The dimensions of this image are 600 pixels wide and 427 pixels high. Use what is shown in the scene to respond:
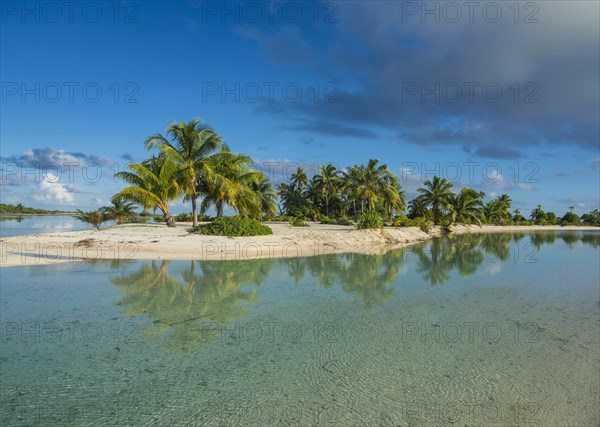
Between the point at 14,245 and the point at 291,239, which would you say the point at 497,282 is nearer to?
the point at 291,239

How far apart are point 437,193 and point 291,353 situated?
52.3 meters

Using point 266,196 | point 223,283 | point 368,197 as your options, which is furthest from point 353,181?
point 223,283

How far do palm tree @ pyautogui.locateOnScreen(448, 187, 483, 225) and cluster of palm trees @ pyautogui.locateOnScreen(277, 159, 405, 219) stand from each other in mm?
8157

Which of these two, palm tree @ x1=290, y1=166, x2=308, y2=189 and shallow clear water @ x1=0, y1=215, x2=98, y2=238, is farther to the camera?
palm tree @ x1=290, y1=166, x2=308, y2=189

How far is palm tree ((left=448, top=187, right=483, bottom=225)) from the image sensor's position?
55031 millimetres

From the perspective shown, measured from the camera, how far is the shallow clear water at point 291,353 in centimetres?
477

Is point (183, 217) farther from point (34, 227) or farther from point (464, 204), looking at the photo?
point (464, 204)

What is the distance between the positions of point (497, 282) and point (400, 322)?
27.2 feet

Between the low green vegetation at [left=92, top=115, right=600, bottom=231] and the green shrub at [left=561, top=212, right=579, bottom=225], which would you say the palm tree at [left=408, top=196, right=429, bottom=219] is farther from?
the green shrub at [left=561, top=212, right=579, bottom=225]

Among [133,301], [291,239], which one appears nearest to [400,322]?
[133,301]

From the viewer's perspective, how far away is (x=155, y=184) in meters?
29.3

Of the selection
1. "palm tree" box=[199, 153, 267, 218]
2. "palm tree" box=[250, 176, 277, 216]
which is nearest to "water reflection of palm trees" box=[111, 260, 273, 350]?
"palm tree" box=[199, 153, 267, 218]

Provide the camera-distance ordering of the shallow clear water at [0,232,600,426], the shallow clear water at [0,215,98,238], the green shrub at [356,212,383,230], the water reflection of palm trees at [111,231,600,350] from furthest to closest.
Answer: the green shrub at [356,212,383,230], the shallow clear water at [0,215,98,238], the water reflection of palm trees at [111,231,600,350], the shallow clear water at [0,232,600,426]

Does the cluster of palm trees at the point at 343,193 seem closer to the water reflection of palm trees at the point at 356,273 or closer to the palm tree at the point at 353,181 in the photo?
the palm tree at the point at 353,181
